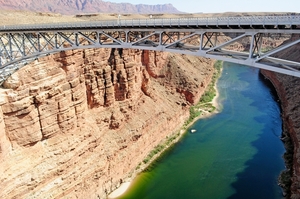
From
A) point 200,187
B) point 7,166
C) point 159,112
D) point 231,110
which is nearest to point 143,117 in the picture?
point 159,112

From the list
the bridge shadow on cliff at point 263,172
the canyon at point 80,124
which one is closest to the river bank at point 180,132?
the canyon at point 80,124

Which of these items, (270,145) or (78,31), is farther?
(270,145)

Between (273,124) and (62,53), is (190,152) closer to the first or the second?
(273,124)

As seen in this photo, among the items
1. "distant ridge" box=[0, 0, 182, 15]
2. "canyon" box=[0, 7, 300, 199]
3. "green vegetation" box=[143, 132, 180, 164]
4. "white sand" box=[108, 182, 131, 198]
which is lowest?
"white sand" box=[108, 182, 131, 198]

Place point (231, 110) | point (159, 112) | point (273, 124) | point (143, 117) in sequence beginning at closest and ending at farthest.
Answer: point (143, 117) → point (159, 112) → point (273, 124) → point (231, 110)

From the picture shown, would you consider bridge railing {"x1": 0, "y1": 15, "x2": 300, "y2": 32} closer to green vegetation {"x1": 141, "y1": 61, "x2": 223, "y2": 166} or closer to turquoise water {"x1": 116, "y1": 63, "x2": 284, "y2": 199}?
green vegetation {"x1": 141, "y1": 61, "x2": 223, "y2": 166}

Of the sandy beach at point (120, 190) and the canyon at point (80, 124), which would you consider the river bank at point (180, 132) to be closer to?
the sandy beach at point (120, 190)

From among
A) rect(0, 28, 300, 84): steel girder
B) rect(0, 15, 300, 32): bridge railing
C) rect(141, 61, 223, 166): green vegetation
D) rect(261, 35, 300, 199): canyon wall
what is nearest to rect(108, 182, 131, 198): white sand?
rect(141, 61, 223, 166): green vegetation
